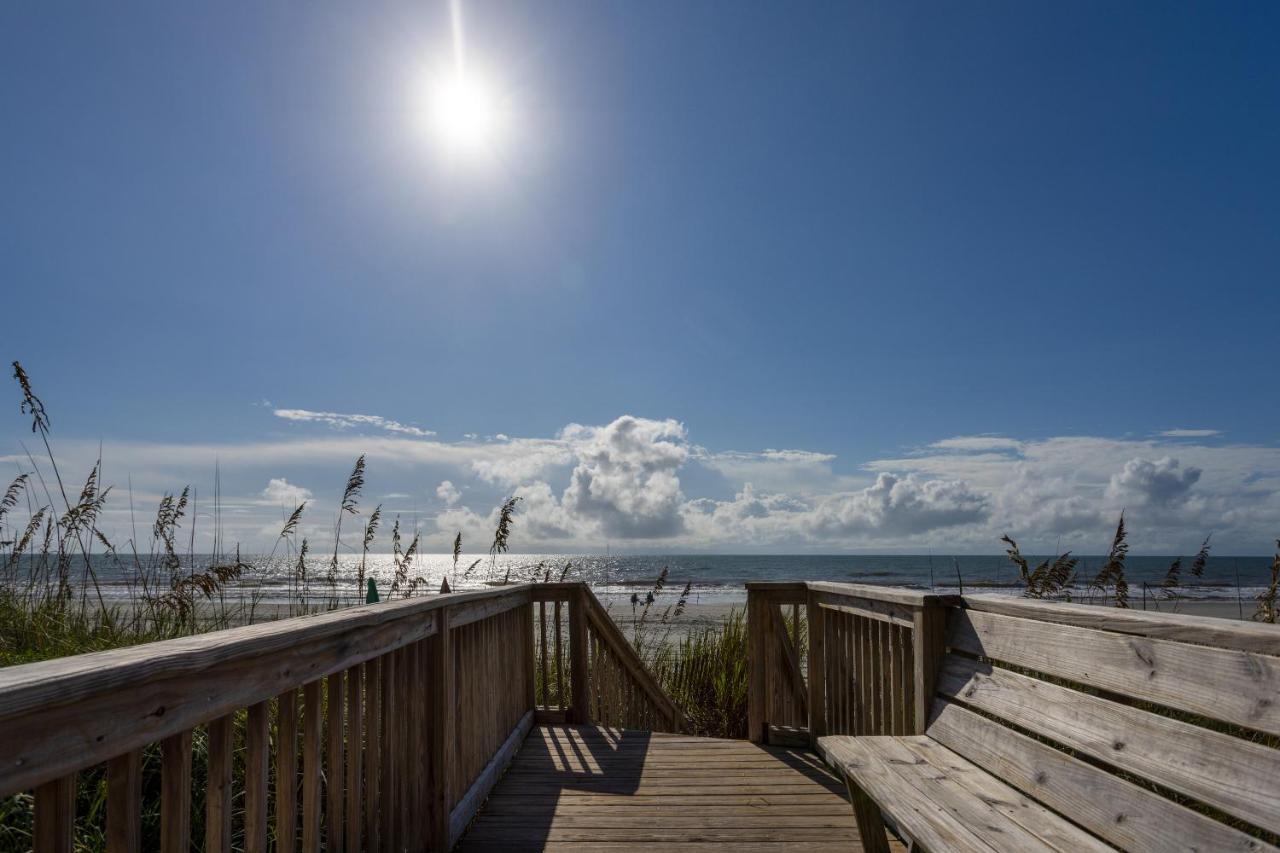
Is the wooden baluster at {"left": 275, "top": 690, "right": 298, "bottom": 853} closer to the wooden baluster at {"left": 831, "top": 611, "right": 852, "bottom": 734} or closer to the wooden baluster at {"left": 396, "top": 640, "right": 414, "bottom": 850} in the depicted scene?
the wooden baluster at {"left": 396, "top": 640, "right": 414, "bottom": 850}

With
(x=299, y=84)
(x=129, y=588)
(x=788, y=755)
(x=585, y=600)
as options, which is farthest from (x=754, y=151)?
(x=129, y=588)

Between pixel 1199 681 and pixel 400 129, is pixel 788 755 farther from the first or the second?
pixel 400 129

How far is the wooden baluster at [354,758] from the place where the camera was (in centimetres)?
222

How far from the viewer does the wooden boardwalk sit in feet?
10.6

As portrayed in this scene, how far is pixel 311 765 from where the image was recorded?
1970 millimetres

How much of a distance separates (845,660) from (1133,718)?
2.48 m

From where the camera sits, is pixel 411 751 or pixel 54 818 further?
pixel 411 751

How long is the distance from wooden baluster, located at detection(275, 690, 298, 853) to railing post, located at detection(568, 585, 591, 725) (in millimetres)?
3563

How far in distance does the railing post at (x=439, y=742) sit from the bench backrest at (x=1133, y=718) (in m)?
2.08

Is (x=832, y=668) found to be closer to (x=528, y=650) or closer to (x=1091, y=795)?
(x=528, y=650)

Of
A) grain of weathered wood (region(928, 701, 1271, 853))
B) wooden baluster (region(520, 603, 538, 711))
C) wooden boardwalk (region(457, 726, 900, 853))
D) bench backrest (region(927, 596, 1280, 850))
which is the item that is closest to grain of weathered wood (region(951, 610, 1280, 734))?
bench backrest (region(927, 596, 1280, 850))

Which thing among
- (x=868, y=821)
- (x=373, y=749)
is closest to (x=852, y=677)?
(x=868, y=821)

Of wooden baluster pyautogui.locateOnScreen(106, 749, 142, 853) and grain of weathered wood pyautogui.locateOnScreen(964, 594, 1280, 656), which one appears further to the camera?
grain of weathered wood pyautogui.locateOnScreen(964, 594, 1280, 656)

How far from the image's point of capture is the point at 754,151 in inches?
343
